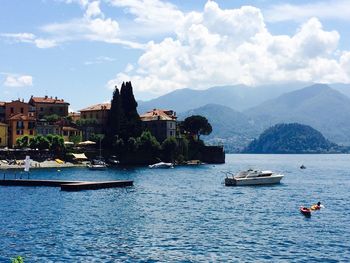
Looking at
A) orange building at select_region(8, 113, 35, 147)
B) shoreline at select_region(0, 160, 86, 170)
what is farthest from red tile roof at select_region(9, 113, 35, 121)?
shoreline at select_region(0, 160, 86, 170)

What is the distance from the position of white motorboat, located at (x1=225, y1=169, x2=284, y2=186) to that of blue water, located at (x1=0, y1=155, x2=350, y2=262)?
53.2ft

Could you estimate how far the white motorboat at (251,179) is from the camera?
104 metres

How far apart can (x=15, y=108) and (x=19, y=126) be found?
42.1 ft

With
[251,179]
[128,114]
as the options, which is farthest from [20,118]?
[251,179]

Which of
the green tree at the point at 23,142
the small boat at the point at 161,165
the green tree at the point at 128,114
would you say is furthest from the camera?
the green tree at the point at 128,114

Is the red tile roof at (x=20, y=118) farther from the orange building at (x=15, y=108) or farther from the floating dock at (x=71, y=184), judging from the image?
the floating dock at (x=71, y=184)

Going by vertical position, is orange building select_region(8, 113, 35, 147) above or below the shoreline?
above

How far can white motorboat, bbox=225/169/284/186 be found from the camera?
104188 mm

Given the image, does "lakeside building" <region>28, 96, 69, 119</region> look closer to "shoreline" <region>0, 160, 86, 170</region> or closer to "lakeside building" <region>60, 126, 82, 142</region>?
"lakeside building" <region>60, 126, 82, 142</region>

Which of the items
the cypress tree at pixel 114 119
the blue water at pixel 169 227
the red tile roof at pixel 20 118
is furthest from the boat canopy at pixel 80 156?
the blue water at pixel 169 227

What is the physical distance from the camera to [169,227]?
53.2 m

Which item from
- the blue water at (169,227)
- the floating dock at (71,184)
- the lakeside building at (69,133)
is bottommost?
the blue water at (169,227)

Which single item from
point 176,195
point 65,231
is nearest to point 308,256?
point 65,231

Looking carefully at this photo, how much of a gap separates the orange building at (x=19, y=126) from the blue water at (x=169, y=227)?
8709cm
